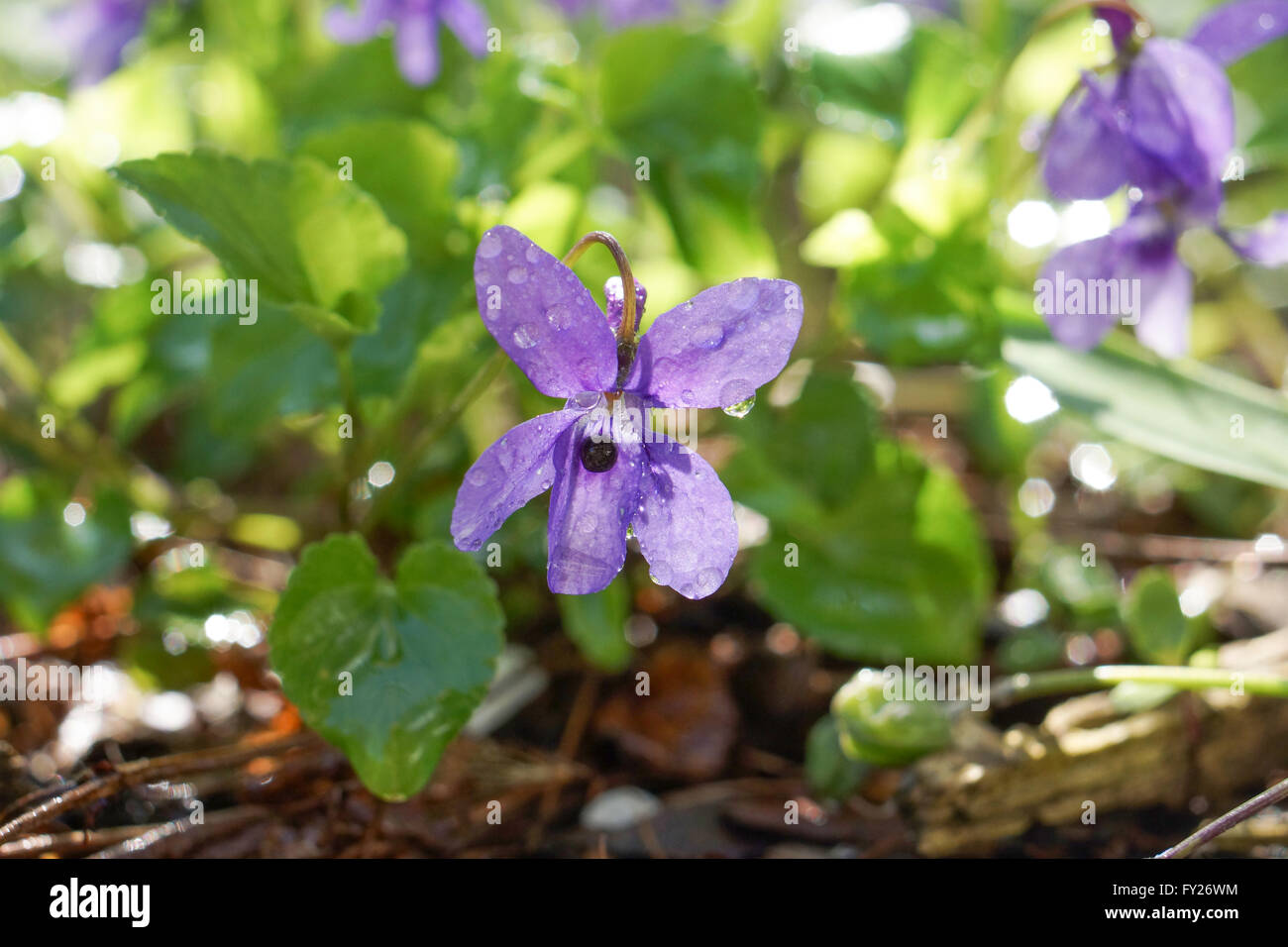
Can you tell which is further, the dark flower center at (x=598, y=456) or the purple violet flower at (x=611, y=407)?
the dark flower center at (x=598, y=456)

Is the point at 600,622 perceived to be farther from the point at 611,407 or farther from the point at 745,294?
the point at 745,294

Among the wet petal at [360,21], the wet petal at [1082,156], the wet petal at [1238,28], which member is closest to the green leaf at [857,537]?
the wet petal at [1082,156]

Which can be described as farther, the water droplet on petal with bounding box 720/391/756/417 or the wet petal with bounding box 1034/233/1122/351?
the wet petal with bounding box 1034/233/1122/351

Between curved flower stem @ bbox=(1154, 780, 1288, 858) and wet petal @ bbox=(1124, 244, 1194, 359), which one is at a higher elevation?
wet petal @ bbox=(1124, 244, 1194, 359)

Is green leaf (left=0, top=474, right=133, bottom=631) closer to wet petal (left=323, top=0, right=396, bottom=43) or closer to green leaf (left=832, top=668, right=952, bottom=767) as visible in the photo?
wet petal (left=323, top=0, right=396, bottom=43)

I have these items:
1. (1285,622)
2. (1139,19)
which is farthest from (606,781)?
(1139,19)

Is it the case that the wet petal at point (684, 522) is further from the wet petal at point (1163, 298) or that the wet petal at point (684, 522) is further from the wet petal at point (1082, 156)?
the wet petal at point (1163, 298)

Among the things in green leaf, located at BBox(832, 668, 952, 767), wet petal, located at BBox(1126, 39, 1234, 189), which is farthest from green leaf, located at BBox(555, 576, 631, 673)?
wet petal, located at BBox(1126, 39, 1234, 189)
